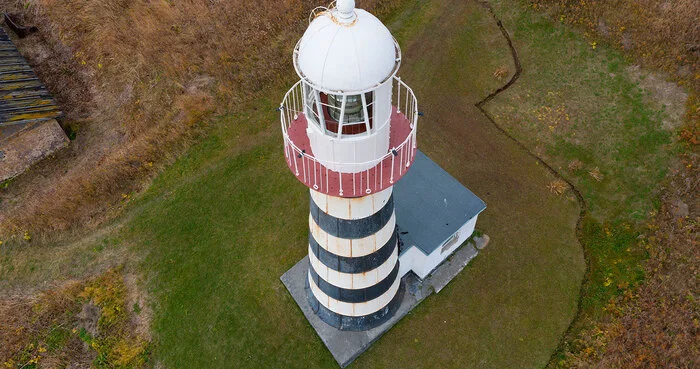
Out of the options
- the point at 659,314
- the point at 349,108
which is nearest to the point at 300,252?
the point at 349,108

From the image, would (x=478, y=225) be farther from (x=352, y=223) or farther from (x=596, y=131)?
(x=352, y=223)

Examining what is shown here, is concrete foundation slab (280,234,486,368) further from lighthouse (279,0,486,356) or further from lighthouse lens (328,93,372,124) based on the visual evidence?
lighthouse lens (328,93,372,124)

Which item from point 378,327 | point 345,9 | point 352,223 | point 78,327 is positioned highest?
point 345,9

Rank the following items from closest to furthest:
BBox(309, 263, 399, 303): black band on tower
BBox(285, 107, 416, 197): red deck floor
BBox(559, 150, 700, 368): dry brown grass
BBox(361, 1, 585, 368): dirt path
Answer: BBox(285, 107, 416, 197): red deck floor → BBox(309, 263, 399, 303): black band on tower → BBox(559, 150, 700, 368): dry brown grass → BBox(361, 1, 585, 368): dirt path

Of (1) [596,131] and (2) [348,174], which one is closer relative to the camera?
(2) [348,174]

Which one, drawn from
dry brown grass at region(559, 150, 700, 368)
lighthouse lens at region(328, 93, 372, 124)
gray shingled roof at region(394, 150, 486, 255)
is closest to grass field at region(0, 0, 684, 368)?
dry brown grass at region(559, 150, 700, 368)

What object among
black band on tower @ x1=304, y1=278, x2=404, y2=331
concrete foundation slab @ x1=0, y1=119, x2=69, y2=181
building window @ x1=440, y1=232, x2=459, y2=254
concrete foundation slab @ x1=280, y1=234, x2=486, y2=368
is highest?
concrete foundation slab @ x1=0, y1=119, x2=69, y2=181
